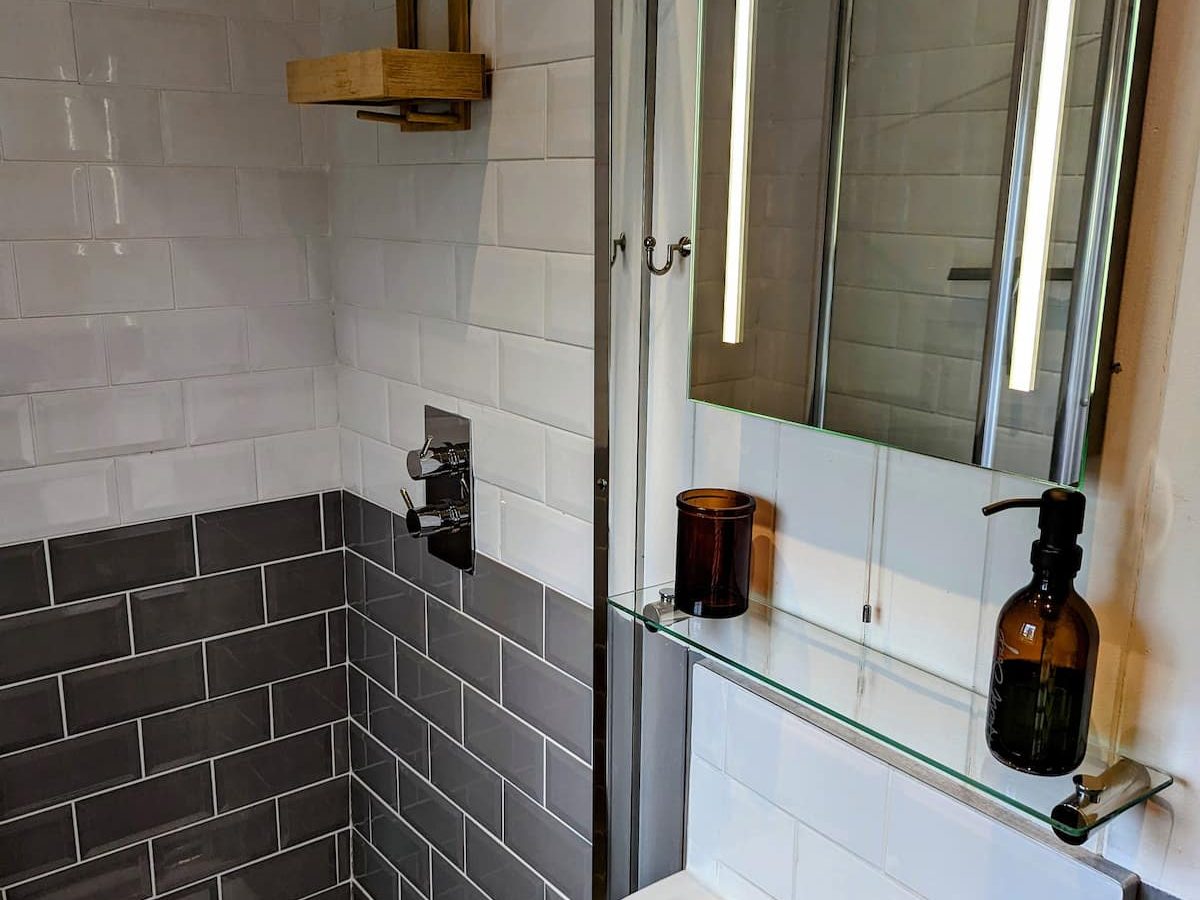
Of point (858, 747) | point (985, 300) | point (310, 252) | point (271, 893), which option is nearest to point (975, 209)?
point (985, 300)

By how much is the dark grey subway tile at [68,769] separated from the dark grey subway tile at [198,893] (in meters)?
0.25

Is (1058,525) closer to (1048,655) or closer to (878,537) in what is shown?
(1048,655)

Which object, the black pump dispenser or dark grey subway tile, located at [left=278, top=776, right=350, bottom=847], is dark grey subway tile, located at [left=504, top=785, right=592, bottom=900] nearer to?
dark grey subway tile, located at [left=278, top=776, right=350, bottom=847]

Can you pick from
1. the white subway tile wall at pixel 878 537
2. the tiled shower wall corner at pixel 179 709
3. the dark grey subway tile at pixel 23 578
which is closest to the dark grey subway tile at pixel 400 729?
the tiled shower wall corner at pixel 179 709

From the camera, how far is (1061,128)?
0.77 meters

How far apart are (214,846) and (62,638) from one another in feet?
1.61

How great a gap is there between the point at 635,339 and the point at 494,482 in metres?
0.37

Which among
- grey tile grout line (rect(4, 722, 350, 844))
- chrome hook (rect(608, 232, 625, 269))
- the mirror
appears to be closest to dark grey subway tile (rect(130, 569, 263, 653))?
grey tile grout line (rect(4, 722, 350, 844))

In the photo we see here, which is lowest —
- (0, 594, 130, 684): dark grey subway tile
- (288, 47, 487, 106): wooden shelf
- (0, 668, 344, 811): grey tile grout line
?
(0, 668, 344, 811): grey tile grout line

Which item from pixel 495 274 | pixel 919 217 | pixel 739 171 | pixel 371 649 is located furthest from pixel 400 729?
pixel 919 217

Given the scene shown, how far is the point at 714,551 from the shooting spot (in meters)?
1.11

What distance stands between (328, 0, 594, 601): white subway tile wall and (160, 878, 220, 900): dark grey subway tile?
0.78 m

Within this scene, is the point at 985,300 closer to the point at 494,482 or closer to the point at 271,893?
the point at 494,482

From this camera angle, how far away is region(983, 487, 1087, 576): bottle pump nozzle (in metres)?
0.80
